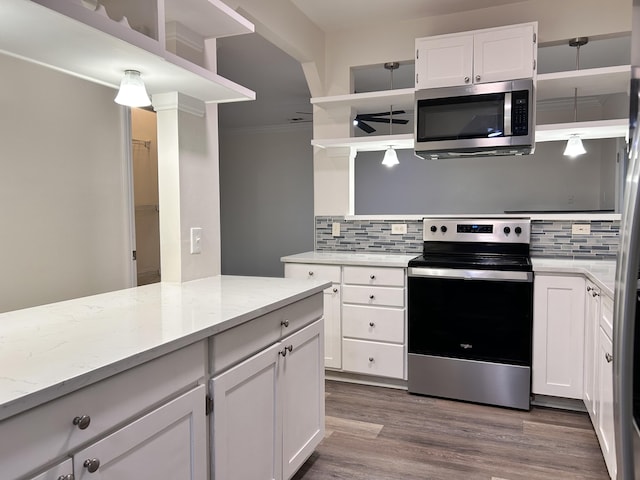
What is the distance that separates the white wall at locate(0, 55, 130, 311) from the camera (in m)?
2.56

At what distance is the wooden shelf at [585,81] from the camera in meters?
2.74

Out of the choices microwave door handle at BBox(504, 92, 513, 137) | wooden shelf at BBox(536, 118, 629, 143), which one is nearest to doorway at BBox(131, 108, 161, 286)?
microwave door handle at BBox(504, 92, 513, 137)

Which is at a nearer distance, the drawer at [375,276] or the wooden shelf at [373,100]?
the drawer at [375,276]

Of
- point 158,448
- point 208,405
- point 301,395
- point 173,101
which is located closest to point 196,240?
point 173,101

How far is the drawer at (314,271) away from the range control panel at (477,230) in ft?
2.37

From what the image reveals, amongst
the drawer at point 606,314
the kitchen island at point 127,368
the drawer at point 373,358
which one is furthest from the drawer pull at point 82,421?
the drawer at point 373,358

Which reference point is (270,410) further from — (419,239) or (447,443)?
(419,239)

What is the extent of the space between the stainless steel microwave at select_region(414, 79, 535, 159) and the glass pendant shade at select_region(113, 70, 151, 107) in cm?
197

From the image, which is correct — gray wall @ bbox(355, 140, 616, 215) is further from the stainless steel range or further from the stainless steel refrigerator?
the stainless steel refrigerator

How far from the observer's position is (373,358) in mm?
3143

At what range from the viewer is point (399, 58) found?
11.5 feet

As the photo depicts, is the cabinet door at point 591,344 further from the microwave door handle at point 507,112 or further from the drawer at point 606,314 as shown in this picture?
the microwave door handle at point 507,112

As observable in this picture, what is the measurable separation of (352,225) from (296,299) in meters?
1.93

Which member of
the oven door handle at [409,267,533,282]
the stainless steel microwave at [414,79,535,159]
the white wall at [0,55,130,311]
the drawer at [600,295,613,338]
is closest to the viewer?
the drawer at [600,295,613,338]
